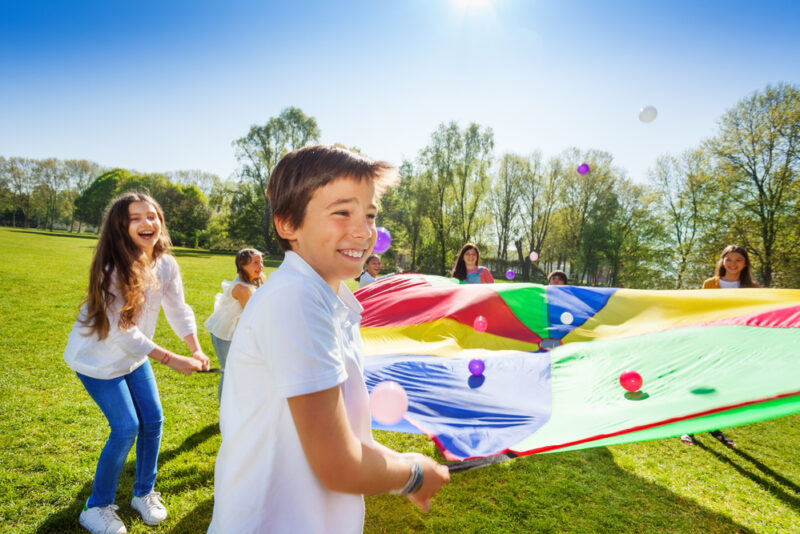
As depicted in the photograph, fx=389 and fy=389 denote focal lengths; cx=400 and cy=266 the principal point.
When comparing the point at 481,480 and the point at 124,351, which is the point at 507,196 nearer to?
the point at 481,480

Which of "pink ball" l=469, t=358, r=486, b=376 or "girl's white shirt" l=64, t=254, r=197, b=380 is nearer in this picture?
"girl's white shirt" l=64, t=254, r=197, b=380

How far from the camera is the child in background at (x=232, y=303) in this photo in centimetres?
452

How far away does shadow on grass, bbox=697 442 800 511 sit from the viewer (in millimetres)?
3680

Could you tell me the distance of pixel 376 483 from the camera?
1.01m

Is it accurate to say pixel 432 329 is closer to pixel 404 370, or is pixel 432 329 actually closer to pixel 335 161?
pixel 404 370

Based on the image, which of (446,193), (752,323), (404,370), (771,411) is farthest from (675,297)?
(446,193)

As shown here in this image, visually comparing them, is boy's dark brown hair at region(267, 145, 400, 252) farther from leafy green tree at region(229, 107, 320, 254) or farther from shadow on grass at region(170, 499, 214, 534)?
leafy green tree at region(229, 107, 320, 254)

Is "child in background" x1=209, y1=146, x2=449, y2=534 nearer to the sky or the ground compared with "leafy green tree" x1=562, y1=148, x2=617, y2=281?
nearer to the ground

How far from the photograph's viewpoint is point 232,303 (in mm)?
4613

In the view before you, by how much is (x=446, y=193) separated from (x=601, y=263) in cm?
1419

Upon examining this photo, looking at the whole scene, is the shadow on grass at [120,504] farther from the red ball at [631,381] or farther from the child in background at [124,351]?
the red ball at [631,381]

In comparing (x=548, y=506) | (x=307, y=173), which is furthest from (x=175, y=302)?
(x=548, y=506)

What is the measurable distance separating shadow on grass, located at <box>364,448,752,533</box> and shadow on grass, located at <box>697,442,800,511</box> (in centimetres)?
91

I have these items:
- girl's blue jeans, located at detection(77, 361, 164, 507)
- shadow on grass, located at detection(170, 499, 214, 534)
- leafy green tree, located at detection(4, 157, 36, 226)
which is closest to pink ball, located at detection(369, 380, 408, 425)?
girl's blue jeans, located at detection(77, 361, 164, 507)
